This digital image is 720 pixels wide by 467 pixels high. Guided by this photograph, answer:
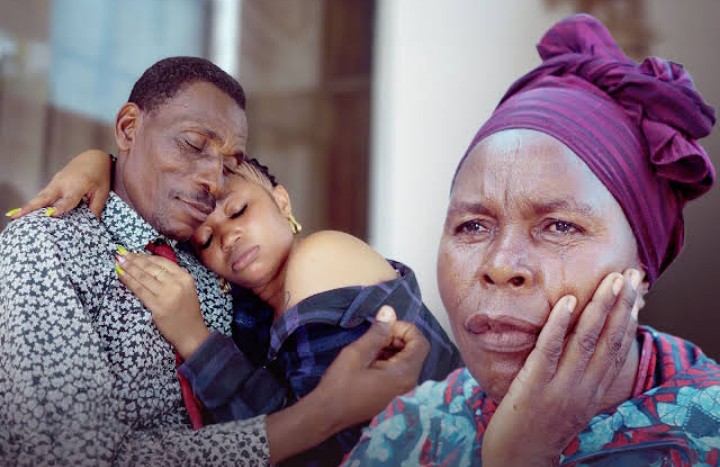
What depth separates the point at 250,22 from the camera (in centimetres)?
162

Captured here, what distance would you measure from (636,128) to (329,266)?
0.59 meters

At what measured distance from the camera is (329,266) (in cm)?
143

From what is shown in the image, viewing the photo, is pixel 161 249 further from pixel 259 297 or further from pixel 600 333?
pixel 600 333

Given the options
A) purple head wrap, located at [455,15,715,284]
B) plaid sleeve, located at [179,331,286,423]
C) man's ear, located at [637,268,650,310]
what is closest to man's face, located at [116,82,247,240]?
plaid sleeve, located at [179,331,286,423]

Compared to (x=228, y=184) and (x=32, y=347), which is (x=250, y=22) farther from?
(x=32, y=347)

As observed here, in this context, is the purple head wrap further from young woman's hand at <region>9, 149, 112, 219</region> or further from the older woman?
young woman's hand at <region>9, 149, 112, 219</region>

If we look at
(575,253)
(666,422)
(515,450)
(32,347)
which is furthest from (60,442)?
(666,422)

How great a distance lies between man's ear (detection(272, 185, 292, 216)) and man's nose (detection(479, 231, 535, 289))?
0.38 meters

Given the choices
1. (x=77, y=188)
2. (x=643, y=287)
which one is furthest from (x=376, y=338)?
(x=77, y=188)

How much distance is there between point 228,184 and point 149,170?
0.14 metres

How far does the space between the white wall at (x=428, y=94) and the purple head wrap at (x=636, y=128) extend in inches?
7.9

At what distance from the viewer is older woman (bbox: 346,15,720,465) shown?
1289mm

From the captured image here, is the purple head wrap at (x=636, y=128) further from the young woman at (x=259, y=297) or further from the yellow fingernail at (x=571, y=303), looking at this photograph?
the young woman at (x=259, y=297)

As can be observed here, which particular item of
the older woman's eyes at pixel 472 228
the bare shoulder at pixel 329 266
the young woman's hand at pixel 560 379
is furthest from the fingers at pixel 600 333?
the bare shoulder at pixel 329 266
